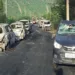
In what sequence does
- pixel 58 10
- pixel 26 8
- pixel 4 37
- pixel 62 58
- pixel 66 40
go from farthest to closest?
pixel 26 8 → pixel 58 10 → pixel 4 37 → pixel 66 40 → pixel 62 58

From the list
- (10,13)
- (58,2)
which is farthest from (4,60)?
(10,13)

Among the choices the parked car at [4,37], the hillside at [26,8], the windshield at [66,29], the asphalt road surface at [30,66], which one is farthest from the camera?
the hillside at [26,8]

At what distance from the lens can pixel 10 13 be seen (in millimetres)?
83562

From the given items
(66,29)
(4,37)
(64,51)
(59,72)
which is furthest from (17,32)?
(59,72)

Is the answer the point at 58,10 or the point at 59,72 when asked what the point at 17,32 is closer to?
the point at 59,72

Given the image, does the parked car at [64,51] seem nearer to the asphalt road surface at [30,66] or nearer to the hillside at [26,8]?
the asphalt road surface at [30,66]

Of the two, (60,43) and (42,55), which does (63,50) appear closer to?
(60,43)

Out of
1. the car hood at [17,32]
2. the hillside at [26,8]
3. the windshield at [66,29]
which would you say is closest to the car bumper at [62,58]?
the windshield at [66,29]

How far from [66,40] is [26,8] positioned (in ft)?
247

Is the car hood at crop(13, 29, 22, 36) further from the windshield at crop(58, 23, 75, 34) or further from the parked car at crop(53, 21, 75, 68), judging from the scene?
the parked car at crop(53, 21, 75, 68)

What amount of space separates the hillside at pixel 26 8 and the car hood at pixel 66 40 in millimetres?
69660

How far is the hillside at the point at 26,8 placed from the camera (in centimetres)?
8331

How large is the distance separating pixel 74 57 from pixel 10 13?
7348cm

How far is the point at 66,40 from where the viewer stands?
37.6ft
